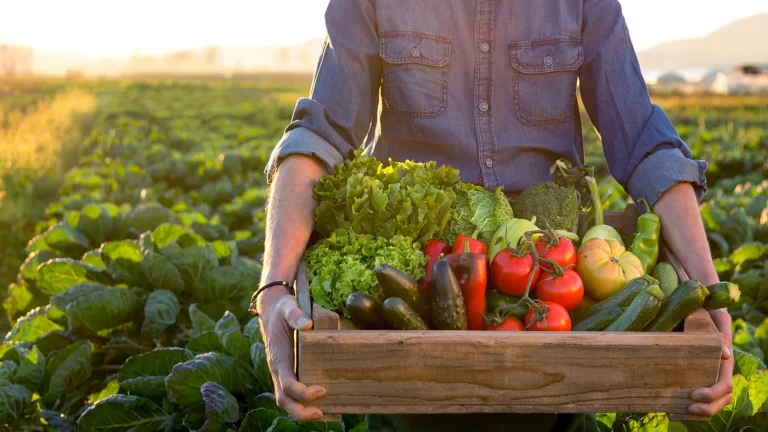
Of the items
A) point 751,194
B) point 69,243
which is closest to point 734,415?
point 69,243

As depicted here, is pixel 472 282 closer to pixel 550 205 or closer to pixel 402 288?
pixel 402 288

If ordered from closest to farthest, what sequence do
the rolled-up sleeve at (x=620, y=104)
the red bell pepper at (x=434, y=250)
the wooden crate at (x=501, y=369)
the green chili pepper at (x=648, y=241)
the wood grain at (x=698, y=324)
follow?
the wooden crate at (x=501, y=369), the wood grain at (x=698, y=324), the red bell pepper at (x=434, y=250), the green chili pepper at (x=648, y=241), the rolled-up sleeve at (x=620, y=104)

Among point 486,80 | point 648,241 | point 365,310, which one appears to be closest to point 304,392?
point 365,310

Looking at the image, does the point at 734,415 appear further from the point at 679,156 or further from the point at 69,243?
the point at 69,243

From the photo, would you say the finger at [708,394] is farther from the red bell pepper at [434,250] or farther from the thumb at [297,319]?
the thumb at [297,319]

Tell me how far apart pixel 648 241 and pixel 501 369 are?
0.89m

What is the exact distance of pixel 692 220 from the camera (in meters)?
2.90

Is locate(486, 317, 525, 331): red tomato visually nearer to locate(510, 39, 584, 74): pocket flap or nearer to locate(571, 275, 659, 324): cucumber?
locate(571, 275, 659, 324): cucumber

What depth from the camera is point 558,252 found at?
8.77ft

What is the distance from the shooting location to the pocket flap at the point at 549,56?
3297 mm

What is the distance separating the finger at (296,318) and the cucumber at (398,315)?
0.22 meters

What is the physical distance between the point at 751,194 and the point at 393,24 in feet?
24.7

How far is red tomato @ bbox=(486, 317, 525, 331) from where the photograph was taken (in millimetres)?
2451

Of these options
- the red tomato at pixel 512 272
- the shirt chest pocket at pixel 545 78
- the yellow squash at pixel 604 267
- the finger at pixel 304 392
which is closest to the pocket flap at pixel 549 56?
the shirt chest pocket at pixel 545 78
